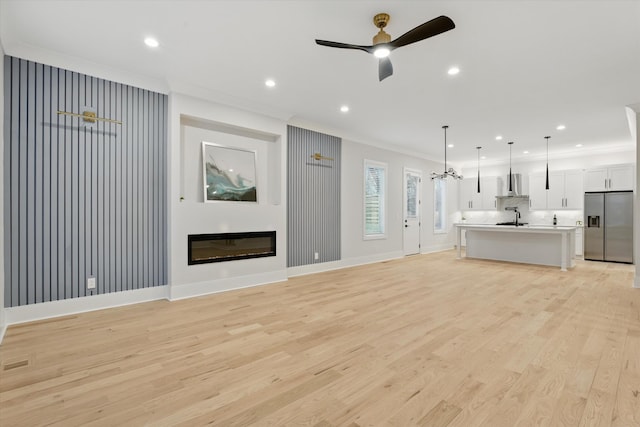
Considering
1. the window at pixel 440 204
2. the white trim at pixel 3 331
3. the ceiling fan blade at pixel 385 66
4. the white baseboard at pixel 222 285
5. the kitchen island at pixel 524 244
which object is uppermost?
the ceiling fan blade at pixel 385 66

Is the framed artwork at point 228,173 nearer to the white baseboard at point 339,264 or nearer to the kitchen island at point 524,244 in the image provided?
the white baseboard at point 339,264

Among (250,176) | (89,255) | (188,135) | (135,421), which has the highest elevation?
(188,135)

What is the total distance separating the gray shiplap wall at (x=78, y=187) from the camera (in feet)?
10.5

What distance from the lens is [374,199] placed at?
7.39 metres

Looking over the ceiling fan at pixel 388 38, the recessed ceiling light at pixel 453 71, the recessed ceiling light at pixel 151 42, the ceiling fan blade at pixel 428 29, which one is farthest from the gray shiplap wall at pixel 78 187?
the recessed ceiling light at pixel 453 71

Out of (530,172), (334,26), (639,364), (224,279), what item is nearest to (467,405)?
(639,364)

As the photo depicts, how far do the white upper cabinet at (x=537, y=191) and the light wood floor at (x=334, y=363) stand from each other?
515 centimetres

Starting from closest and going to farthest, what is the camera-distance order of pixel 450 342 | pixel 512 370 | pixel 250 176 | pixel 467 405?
pixel 467 405 → pixel 512 370 → pixel 450 342 → pixel 250 176

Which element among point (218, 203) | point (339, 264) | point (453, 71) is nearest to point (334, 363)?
point (218, 203)

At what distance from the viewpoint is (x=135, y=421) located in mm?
1676

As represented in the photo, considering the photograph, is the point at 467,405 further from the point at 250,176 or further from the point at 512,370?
the point at 250,176

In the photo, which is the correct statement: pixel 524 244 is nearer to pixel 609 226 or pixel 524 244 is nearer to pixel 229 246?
pixel 609 226

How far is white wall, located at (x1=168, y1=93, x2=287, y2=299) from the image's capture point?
4.14m

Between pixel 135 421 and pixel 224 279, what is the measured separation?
9.61ft
